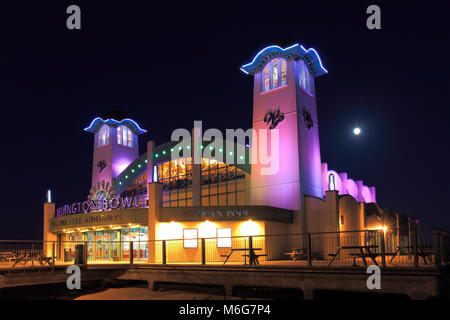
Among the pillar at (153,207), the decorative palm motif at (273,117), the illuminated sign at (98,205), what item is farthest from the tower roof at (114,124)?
the pillar at (153,207)

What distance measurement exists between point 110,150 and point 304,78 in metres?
19.9

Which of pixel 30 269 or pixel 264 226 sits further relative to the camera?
pixel 264 226

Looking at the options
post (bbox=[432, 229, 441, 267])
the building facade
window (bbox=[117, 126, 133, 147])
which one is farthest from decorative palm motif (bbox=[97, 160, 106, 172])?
post (bbox=[432, 229, 441, 267])

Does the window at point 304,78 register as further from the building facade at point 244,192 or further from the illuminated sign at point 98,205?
the illuminated sign at point 98,205

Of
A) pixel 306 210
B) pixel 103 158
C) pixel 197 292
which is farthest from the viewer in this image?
pixel 103 158

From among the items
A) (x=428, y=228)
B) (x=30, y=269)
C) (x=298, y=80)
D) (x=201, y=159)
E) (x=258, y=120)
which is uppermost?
(x=298, y=80)

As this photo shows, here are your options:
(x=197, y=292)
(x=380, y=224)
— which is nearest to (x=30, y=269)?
(x=197, y=292)

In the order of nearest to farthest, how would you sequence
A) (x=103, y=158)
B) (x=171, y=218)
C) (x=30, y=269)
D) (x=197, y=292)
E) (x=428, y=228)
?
(x=428, y=228) → (x=30, y=269) → (x=197, y=292) → (x=171, y=218) → (x=103, y=158)

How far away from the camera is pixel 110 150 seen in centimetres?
4375

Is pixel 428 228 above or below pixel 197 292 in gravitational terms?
above

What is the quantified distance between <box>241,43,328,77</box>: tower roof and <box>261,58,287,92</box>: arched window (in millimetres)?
379

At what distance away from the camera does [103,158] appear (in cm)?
4434
